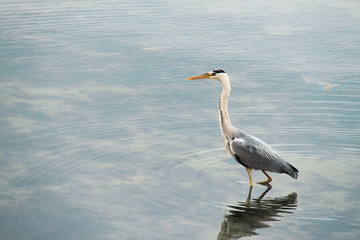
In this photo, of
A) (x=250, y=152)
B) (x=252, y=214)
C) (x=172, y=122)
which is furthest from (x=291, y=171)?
(x=172, y=122)

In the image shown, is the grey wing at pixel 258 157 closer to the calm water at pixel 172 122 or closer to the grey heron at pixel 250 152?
the grey heron at pixel 250 152

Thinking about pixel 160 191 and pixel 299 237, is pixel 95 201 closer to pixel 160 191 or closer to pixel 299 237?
pixel 160 191

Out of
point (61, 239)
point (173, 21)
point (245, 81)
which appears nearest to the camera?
point (61, 239)

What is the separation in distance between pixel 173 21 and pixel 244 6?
9.39 feet

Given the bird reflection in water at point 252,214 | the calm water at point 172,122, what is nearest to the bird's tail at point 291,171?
the calm water at point 172,122

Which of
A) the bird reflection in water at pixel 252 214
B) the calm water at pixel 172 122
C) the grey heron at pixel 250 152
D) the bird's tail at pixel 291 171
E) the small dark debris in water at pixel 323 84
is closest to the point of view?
the bird reflection in water at pixel 252 214

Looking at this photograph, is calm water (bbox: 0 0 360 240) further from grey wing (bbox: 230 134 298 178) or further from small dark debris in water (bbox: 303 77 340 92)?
grey wing (bbox: 230 134 298 178)

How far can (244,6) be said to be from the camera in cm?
1934

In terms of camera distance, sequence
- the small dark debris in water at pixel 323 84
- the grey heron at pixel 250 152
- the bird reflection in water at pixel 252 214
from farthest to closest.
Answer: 1. the small dark debris in water at pixel 323 84
2. the grey heron at pixel 250 152
3. the bird reflection in water at pixel 252 214

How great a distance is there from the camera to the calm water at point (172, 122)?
7.68 meters

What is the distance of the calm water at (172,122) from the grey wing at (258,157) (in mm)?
282

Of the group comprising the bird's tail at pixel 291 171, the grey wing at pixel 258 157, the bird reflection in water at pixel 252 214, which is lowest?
the bird reflection in water at pixel 252 214

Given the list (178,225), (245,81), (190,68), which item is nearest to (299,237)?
(178,225)

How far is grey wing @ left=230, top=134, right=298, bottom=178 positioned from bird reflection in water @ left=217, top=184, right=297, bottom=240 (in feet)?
1.38
